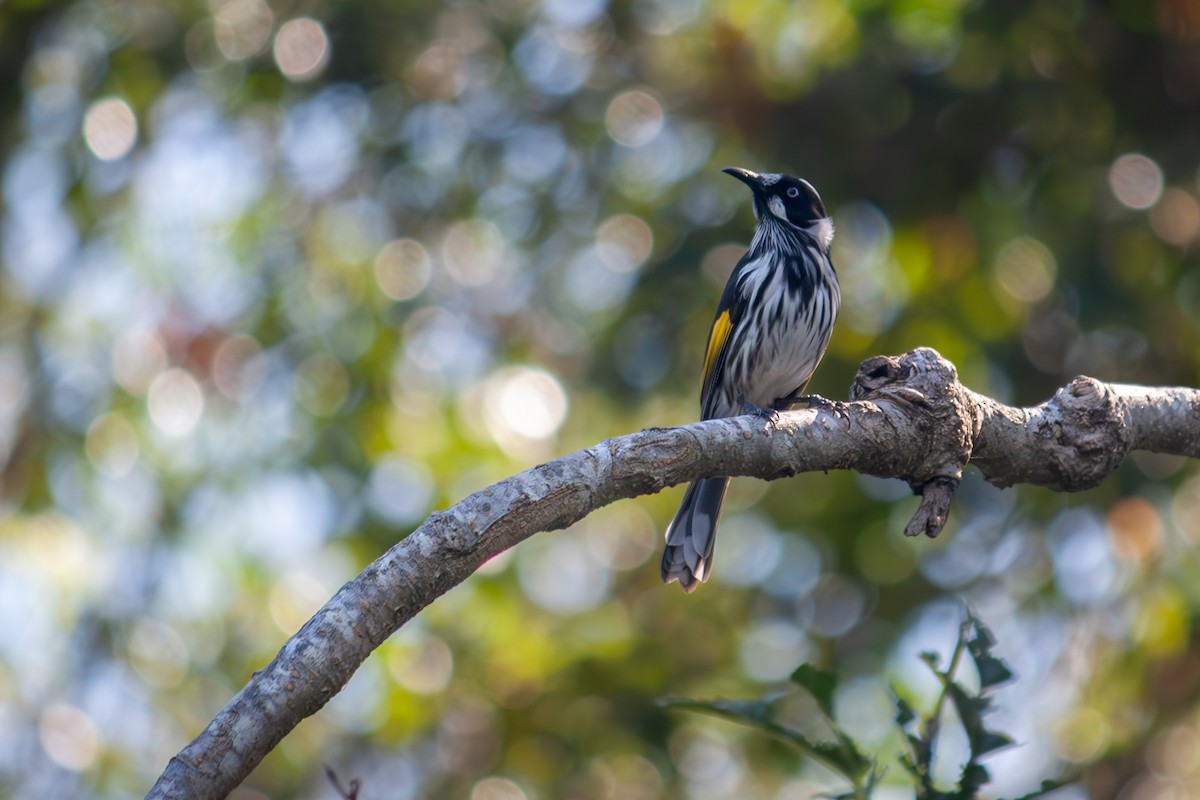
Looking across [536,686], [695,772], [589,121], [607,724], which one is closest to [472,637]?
[536,686]

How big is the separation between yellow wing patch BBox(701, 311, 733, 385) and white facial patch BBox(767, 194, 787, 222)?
0.79 m

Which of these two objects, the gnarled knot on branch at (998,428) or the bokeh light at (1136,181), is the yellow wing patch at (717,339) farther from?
the bokeh light at (1136,181)

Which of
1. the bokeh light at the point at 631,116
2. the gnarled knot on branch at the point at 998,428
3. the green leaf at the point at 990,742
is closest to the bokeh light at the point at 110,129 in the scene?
the bokeh light at the point at 631,116

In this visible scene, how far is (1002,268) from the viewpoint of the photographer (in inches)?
307

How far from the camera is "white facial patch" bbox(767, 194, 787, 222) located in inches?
258

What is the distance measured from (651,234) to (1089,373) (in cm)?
290

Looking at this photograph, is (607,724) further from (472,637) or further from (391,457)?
(391,457)

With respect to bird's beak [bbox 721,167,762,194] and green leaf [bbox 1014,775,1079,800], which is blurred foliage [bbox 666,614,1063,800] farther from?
bird's beak [bbox 721,167,762,194]

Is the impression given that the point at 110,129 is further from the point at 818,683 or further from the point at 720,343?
the point at 818,683

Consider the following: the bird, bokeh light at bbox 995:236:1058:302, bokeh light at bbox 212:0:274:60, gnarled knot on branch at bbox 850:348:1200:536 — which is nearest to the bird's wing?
the bird

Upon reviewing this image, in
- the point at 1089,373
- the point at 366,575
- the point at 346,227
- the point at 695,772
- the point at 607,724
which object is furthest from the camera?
the point at 346,227

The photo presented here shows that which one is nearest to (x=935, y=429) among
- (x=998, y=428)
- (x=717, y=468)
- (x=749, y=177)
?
(x=998, y=428)

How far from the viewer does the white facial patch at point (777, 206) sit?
21.5 feet

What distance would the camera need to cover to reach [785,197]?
21.5 feet
